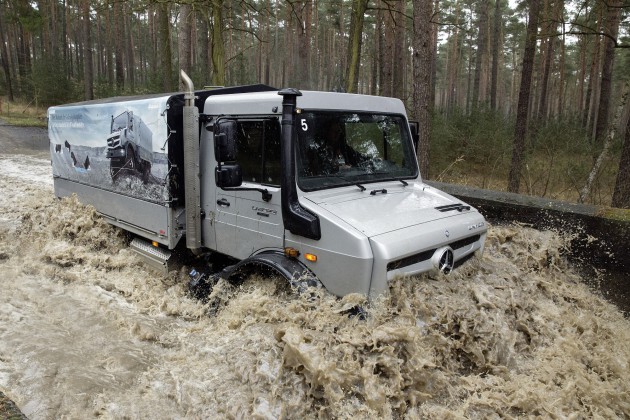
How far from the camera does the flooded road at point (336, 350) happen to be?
11.5ft

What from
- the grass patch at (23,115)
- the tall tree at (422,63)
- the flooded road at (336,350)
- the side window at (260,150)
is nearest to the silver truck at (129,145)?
the side window at (260,150)

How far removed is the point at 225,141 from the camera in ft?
14.1

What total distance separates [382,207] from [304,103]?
1237mm

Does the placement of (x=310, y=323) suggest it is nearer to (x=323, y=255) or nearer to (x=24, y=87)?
(x=323, y=255)

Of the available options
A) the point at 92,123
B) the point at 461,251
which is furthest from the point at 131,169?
the point at 461,251

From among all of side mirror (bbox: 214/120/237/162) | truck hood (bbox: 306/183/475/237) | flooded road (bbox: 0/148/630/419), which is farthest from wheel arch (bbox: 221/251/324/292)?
side mirror (bbox: 214/120/237/162)

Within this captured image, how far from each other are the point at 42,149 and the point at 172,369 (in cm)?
1708

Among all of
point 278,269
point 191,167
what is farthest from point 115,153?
point 278,269

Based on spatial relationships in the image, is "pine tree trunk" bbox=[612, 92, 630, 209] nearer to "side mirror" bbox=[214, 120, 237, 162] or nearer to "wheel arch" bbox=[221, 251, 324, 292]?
"wheel arch" bbox=[221, 251, 324, 292]

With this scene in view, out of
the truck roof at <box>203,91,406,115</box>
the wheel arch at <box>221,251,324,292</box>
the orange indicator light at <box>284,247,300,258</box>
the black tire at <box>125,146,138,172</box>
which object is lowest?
the wheel arch at <box>221,251,324,292</box>

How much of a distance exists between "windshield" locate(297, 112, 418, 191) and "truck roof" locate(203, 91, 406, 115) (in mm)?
79

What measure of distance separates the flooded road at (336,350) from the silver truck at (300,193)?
312 millimetres

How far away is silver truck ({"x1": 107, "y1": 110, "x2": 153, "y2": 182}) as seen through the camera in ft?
19.1

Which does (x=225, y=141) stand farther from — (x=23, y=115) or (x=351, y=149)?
(x=23, y=115)
